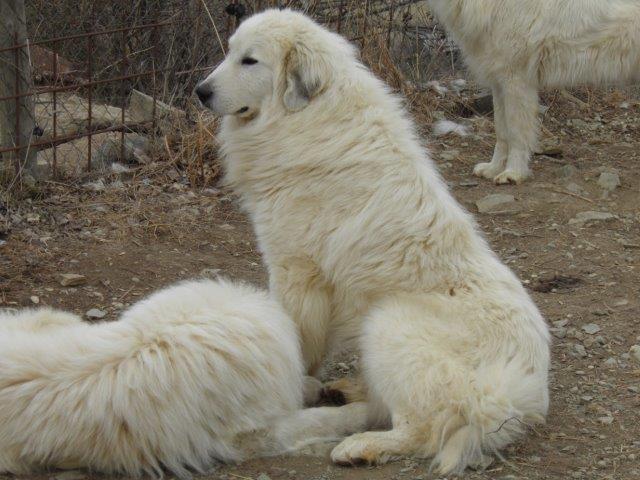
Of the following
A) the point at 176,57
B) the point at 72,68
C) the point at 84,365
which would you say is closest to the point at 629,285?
the point at 84,365

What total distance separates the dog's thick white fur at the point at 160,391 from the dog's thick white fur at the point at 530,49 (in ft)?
12.6

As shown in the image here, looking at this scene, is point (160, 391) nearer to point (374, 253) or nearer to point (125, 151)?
point (374, 253)

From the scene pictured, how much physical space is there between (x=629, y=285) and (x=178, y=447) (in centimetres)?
301

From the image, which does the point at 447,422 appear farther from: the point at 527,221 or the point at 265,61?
the point at 527,221

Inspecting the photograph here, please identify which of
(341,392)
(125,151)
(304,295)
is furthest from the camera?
(125,151)

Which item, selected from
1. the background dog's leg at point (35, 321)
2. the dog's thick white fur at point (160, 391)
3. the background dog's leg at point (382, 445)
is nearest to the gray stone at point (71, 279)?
the background dog's leg at point (35, 321)

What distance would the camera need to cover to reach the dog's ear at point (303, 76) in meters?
4.01

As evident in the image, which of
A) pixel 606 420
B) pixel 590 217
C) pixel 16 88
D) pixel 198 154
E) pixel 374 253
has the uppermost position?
pixel 16 88

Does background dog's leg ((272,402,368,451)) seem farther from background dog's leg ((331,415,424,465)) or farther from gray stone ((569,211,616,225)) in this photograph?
gray stone ((569,211,616,225))

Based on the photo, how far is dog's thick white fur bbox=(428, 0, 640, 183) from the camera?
6.83m

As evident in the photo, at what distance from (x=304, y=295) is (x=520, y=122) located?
12.0ft

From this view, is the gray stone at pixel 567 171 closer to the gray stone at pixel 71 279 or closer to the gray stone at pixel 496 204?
the gray stone at pixel 496 204

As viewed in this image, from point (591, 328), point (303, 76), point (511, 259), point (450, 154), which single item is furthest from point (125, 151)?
point (591, 328)

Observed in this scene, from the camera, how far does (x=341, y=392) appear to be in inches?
158
